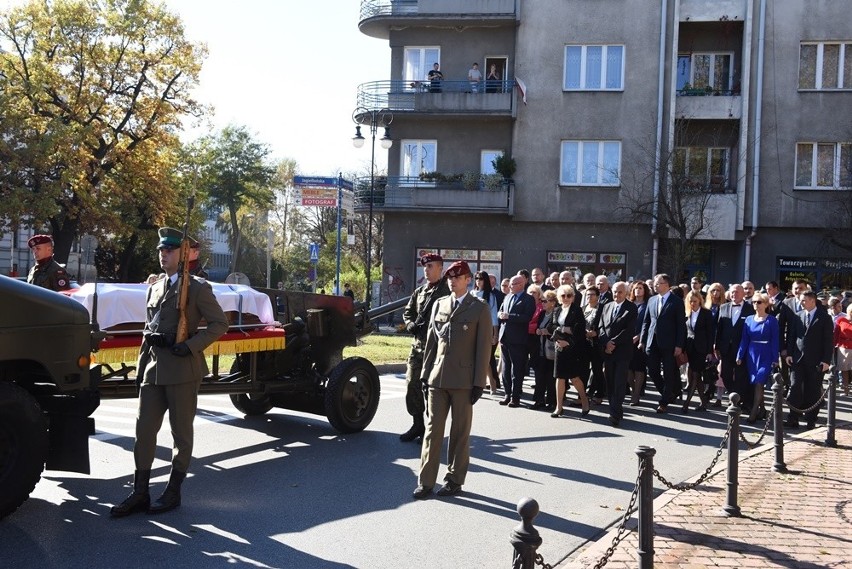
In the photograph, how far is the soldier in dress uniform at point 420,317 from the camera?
9.16m

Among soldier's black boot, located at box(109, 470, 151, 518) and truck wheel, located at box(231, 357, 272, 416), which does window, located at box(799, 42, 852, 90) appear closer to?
truck wheel, located at box(231, 357, 272, 416)

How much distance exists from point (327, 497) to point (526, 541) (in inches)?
150

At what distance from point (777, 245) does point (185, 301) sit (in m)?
27.7

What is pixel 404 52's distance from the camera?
3353cm

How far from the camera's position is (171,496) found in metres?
6.80

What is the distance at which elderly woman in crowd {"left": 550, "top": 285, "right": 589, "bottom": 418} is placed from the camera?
12.2m

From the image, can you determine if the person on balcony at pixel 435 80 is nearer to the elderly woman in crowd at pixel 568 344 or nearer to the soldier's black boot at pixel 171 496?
the elderly woman in crowd at pixel 568 344

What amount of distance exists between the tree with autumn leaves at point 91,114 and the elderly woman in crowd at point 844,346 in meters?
30.0

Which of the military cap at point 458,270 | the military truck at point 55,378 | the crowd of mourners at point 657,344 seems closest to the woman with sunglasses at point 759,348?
the crowd of mourners at point 657,344

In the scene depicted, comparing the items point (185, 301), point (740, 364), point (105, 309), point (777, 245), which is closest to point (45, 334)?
point (185, 301)

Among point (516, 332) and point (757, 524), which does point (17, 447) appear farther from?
point (516, 332)

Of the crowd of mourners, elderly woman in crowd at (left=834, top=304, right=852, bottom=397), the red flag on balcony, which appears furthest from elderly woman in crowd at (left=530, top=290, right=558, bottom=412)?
the red flag on balcony

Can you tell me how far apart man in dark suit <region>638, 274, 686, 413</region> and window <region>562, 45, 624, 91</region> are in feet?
63.8

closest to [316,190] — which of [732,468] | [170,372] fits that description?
[170,372]
